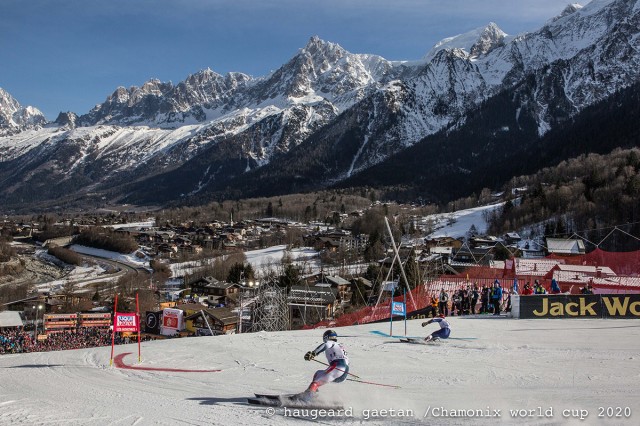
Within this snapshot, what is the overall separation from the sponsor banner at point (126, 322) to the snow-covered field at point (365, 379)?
933 mm

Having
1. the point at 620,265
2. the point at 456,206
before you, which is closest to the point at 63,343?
the point at 620,265

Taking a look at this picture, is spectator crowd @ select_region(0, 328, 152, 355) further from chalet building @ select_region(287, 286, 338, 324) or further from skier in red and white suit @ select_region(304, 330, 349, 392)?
skier in red and white suit @ select_region(304, 330, 349, 392)

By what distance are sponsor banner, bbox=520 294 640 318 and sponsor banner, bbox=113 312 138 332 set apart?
15.3 meters

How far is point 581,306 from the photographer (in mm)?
22672

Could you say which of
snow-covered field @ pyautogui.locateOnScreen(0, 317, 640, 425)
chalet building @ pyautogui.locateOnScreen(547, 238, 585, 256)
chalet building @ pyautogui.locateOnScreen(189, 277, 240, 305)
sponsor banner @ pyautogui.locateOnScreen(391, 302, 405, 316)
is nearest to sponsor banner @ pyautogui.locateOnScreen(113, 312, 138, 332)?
snow-covered field @ pyautogui.locateOnScreen(0, 317, 640, 425)

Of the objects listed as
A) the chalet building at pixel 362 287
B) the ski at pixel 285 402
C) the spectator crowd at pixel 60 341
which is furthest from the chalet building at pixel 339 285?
the ski at pixel 285 402

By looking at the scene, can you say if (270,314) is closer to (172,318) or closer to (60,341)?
(172,318)

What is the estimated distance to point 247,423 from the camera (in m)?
9.35

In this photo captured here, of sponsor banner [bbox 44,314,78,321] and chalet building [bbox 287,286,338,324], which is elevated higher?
sponsor banner [bbox 44,314,78,321]

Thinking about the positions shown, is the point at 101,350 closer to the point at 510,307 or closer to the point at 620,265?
the point at 510,307

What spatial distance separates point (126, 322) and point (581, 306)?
17088mm

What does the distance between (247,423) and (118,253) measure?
123535 millimetres

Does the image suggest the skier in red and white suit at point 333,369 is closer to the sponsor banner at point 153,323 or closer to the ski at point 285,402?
the ski at point 285,402

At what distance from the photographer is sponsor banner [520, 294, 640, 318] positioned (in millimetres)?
22141
